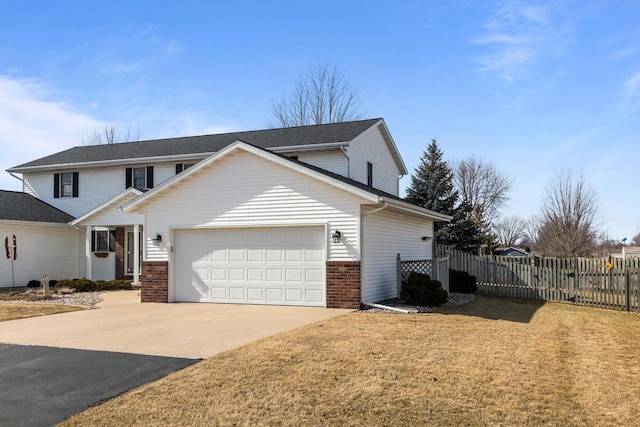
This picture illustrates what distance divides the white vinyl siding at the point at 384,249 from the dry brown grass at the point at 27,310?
8.11 meters

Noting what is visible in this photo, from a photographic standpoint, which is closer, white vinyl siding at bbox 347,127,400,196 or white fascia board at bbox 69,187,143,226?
white vinyl siding at bbox 347,127,400,196

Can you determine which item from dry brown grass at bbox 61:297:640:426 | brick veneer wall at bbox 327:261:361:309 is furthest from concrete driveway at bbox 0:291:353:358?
dry brown grass at bbox 61:297:640:426

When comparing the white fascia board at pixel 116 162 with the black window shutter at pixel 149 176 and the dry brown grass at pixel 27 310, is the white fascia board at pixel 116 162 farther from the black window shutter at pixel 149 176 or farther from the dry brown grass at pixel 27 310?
the dry brown grass at pixel 27 310

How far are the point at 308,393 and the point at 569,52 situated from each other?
41.3 ft

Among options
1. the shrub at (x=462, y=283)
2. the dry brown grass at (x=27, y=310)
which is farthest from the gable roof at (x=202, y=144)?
the dry brown grass at (x=27, y=310)

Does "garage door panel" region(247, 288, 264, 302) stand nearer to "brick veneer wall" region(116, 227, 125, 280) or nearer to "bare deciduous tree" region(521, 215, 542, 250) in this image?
"brick veneer wall" region(116, 227, 125, 280)

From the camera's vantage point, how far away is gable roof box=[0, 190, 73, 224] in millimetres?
22266

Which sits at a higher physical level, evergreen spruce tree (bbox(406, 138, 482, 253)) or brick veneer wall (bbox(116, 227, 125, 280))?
evergreen spruce tree (bbox(406, 138, 482, 253))

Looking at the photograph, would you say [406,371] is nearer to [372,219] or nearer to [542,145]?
[372,219]

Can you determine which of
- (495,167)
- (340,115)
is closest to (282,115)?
(340,115)

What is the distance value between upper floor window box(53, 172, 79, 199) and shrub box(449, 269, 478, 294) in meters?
18.9

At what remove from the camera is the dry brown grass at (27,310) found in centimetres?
1254

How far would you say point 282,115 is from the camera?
4225 centimetres

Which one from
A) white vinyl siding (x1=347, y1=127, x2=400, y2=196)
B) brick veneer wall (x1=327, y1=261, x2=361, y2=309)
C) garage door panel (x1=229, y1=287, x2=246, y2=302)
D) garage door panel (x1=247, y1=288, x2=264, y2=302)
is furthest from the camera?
white vinyl siding (x1=347, y1=127, x2=400, y2=196)
